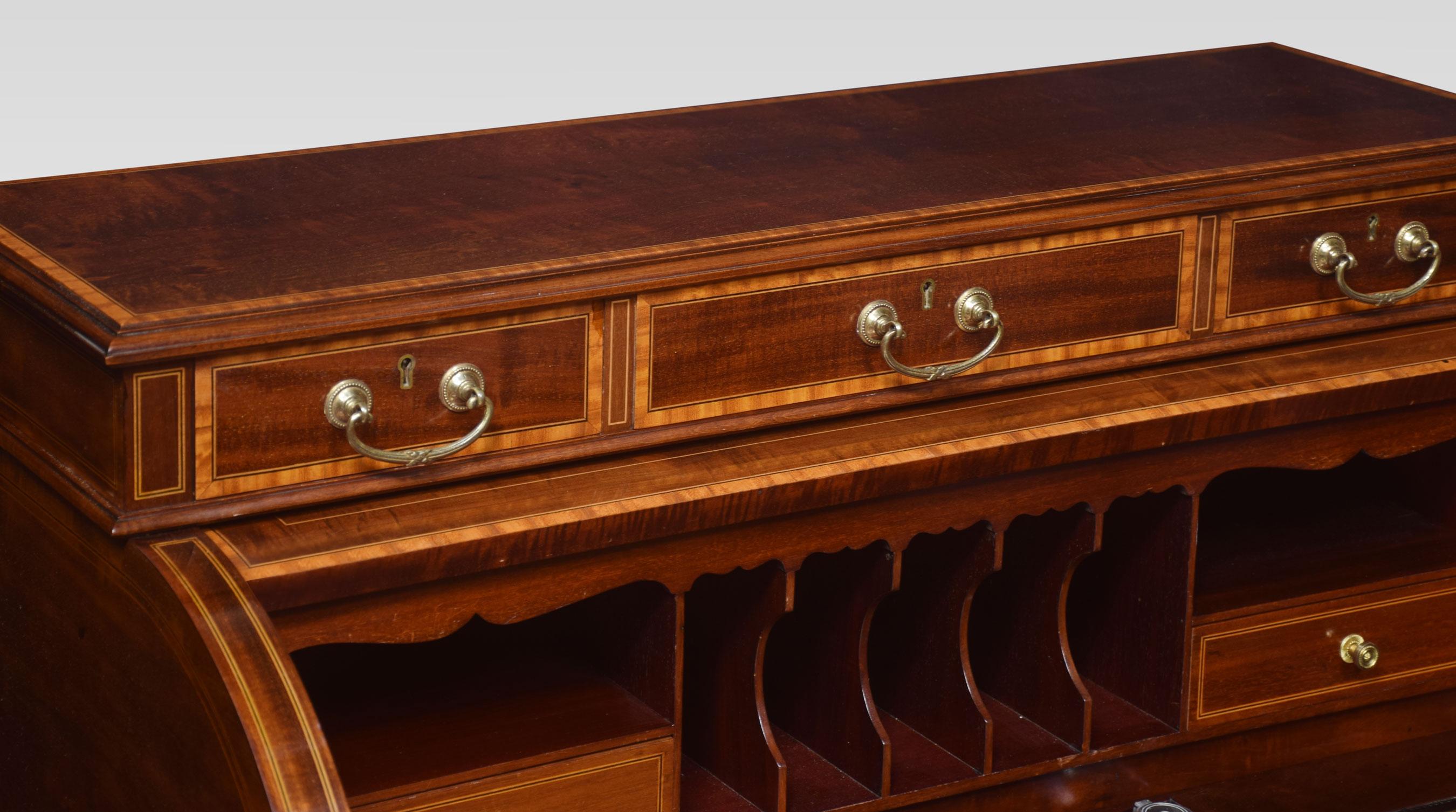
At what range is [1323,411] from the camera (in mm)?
3020

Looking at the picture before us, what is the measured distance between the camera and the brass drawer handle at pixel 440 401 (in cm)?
245

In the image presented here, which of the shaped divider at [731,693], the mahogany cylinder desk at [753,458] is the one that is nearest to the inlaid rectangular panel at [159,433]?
the mahogany cylinder desk at [753,458]

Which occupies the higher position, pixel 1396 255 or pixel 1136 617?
pixel 1396 255

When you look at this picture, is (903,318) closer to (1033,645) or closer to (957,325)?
(957,325)

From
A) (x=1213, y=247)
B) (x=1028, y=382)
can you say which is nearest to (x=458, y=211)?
(x=1028, y=382)

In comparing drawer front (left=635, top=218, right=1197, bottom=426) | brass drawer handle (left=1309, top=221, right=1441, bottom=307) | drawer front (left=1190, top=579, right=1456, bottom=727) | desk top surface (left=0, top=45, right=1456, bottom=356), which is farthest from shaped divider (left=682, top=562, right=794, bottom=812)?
brass drawer handle (left=1309, top=221, right=1441, bottom=307)

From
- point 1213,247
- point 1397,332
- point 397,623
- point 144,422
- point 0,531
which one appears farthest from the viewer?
point 1397,332

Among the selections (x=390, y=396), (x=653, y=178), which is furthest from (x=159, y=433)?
(x=653, y=178)

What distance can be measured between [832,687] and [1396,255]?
2.99 ft

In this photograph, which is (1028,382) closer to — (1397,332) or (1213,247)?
(1213,247)

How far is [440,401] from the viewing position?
8.29ft

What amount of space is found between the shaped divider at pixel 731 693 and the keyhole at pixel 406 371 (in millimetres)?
522

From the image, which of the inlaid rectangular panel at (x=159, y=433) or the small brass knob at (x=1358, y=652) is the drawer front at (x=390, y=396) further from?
the small brass knob at (x=1358, y=652)

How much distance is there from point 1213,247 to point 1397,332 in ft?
1.16
